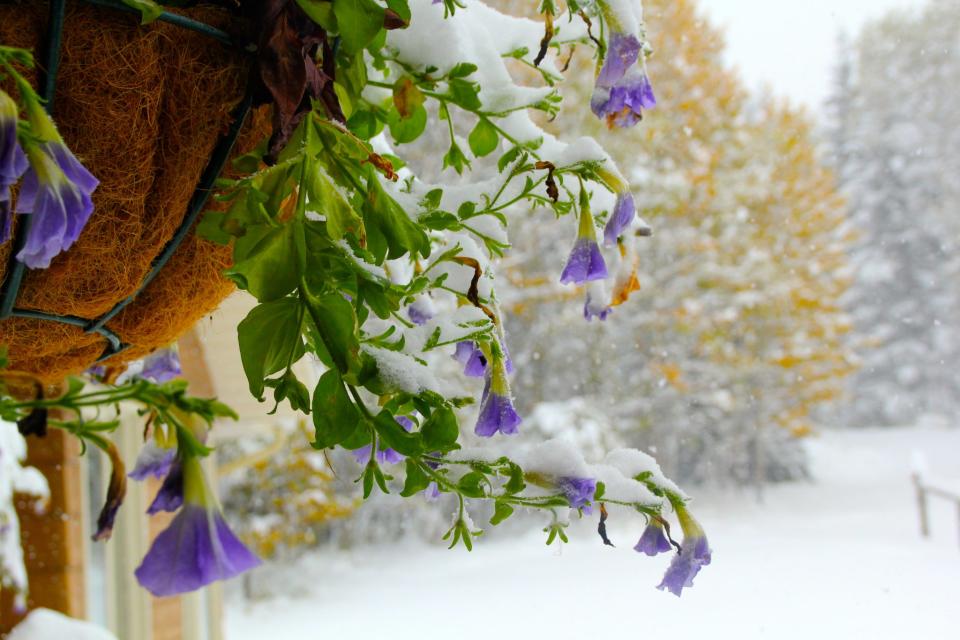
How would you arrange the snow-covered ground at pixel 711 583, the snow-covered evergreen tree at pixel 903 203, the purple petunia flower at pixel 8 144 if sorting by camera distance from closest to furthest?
the purple petunia flower at pixel 8 144 → the snow-covered ground at pixel 711 583 → the snow-covered evergreen tree at pixel 903 203

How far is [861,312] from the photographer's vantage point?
20.4 feet

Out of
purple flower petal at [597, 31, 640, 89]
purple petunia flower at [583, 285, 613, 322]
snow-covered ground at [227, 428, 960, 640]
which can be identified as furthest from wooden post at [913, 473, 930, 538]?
purple flower petal at [597, 31, 640, 89]

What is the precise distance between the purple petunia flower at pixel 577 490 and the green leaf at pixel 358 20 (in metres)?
0.17

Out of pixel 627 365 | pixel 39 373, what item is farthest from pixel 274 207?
pixel 627 365

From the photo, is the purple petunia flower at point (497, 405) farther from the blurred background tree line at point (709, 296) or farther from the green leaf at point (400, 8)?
the blurred background tree line at point (709, 296)

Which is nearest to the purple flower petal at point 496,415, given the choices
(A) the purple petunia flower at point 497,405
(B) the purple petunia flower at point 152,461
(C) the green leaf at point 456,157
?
(A) the purple petunia flower at point 497,405

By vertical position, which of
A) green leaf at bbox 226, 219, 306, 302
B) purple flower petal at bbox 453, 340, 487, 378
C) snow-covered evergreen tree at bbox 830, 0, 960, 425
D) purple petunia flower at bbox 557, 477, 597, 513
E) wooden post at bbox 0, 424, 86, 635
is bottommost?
wooden post at bbox 0, 424, 86, 635

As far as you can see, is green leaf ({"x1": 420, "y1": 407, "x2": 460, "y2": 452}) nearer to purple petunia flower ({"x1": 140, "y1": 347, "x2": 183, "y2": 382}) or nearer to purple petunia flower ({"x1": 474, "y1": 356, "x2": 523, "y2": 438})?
purple petunia flower ({"x1": 474, "y1": 356, "x2": 523, "y2": 438})

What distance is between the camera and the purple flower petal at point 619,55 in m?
0.29

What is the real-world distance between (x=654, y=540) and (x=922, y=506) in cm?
242

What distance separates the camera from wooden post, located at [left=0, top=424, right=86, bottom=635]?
4.60ft

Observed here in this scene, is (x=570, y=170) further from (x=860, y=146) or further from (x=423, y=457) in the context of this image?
(x=860, y=146)

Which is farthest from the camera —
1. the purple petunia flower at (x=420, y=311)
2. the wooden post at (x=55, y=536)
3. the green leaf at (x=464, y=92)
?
the wooden post at (x=55, y=536)

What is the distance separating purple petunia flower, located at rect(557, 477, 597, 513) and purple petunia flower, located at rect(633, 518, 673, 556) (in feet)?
0.11
